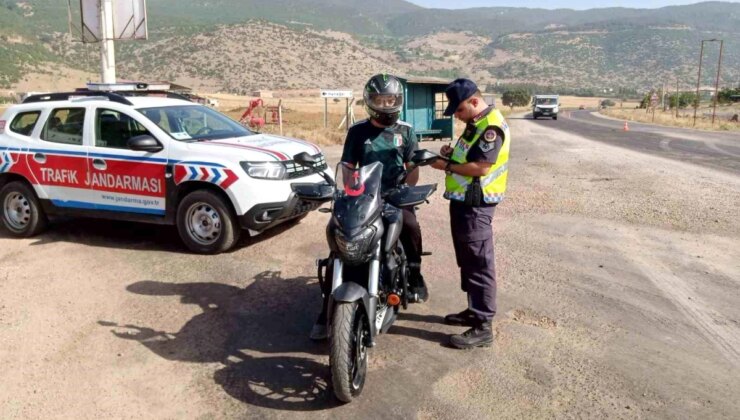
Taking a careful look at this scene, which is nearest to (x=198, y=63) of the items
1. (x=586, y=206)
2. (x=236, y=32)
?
(x=236, y=32)

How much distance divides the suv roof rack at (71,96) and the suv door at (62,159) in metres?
0.23

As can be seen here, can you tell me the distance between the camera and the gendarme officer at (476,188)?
13.6ft

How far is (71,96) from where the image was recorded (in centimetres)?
741

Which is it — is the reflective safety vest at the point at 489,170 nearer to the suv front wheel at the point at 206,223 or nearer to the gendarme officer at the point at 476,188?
the gendarme officer at the point at 476,188

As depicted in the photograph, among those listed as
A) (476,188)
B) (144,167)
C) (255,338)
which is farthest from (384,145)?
(144,167)

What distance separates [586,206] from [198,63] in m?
98.1

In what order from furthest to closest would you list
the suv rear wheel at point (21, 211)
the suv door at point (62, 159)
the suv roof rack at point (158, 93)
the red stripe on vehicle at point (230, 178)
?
the suv roof rack at point (158, 93)
the suv rear wheel at point (21, 211)
the suv door at point (62, 159)
the red stripe on vehicle at point (230, 178)

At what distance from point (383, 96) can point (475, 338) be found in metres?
1.86

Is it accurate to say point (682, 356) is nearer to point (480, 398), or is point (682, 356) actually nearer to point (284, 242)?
point (480, 398)

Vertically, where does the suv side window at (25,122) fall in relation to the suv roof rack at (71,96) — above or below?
below

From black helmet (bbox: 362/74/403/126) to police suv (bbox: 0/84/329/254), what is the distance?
250cm

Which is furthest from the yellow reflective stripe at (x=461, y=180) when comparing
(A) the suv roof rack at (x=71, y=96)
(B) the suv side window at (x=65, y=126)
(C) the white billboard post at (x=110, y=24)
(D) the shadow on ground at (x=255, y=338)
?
(C) the white billboard post at (x=110, y=24)

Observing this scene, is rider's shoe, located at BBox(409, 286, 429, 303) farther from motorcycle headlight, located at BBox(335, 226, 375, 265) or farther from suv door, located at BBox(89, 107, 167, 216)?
suv door, located at BBox(89, 107, 167, 216)

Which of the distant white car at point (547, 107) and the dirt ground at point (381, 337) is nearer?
the dirt ground at point (381, 337)
